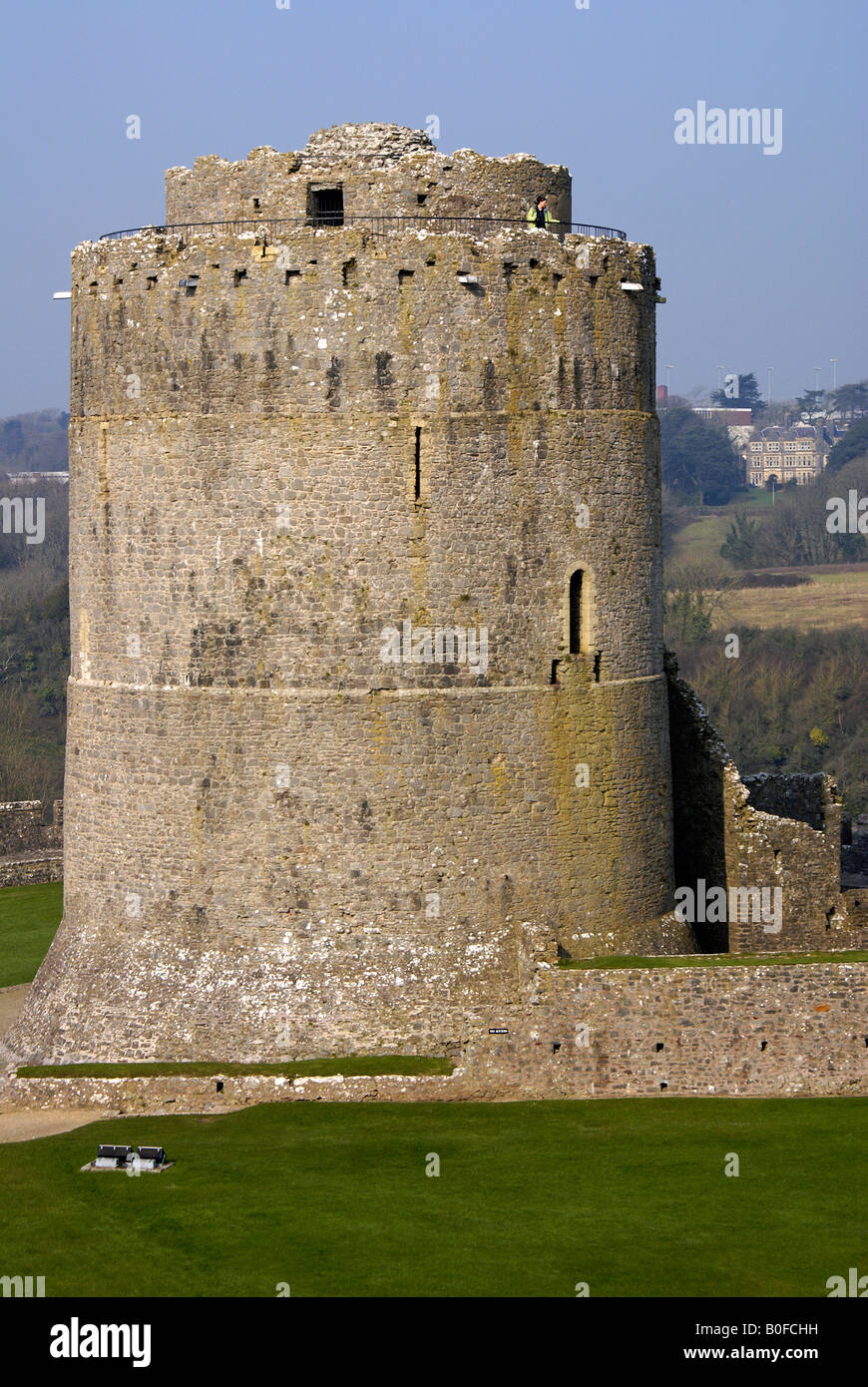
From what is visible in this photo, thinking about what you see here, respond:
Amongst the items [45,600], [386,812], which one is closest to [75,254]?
[386,812]

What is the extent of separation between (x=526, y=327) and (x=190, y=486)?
462 cm

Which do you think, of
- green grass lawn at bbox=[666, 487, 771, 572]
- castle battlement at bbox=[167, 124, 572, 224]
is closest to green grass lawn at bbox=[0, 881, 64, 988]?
castle battlement at bbox=[167, 124, 572, 224]

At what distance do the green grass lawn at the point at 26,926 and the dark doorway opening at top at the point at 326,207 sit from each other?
489 inches

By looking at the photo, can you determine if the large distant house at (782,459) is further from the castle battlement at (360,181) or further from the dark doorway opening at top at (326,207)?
the dark doorway opening at top at (326,207)

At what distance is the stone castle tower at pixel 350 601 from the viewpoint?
24516 millimetres

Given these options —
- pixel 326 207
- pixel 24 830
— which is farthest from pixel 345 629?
pixel 24 830

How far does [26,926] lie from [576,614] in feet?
45.8

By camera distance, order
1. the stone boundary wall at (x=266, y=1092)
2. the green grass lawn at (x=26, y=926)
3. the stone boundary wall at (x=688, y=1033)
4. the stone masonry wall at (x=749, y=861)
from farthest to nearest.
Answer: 1. the green grass lawn at (x=26, y=926)
2. the stone masonry wall at (x=749, y=861)
3. the stone boundary wall at (x=266, y=1092)
4. the stone boundary wall at (x=688, y=1033)

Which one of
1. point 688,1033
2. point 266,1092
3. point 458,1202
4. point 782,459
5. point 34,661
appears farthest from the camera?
point 782,459

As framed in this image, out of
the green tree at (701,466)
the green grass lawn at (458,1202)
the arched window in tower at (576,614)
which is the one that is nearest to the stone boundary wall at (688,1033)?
the green grass lawn at (458,1202)

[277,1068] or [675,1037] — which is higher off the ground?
[675,1037]

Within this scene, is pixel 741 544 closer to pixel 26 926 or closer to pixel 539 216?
pixel 26 926

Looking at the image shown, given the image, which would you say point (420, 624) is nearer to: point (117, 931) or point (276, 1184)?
point (117, 931)

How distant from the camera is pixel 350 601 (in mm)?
24578
